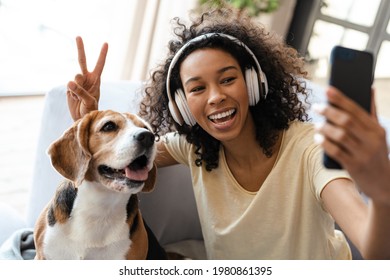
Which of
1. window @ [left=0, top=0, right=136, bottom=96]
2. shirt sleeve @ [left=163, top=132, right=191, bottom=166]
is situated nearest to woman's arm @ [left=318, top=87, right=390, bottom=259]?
shirt sleeve @ [left=163, top=132, right=191, bottom=166]

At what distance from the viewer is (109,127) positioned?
1.26 metres

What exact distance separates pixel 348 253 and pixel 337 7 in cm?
354

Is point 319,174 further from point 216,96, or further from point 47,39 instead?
point 47,39

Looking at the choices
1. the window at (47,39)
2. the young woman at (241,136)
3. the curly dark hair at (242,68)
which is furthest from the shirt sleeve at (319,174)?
the window at (47,39)

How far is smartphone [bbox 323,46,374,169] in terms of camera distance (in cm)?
75

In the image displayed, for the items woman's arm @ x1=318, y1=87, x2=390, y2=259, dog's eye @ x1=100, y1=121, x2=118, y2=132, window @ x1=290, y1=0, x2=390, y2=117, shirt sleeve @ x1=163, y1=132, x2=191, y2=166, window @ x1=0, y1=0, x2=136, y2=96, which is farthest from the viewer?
window @ x1=290, y1=0, x2=390, y2=117

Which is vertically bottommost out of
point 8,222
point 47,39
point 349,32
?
point 8,222

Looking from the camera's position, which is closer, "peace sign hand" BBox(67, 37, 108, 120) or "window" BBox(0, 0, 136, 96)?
"peace sign hand" BBox(67, 37, 108, 120)

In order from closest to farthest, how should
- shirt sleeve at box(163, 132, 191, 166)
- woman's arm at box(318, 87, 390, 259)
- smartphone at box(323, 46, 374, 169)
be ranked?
woman's arm at box(318, 87, 390, 259) → smartphone at box(323, 46, 374, 169) → shirt sleeve at box(163, 132, 191, 166)

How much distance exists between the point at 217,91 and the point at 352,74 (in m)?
0.55

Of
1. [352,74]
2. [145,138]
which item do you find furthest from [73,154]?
[352,74]

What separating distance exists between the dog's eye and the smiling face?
8.5 inches

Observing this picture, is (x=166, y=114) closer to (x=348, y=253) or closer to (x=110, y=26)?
(x=348, y=253)

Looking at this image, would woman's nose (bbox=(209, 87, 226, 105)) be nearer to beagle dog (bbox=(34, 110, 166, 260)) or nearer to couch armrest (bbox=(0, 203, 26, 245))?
beagle dog (bbox=(34, 110, 166, 260))
